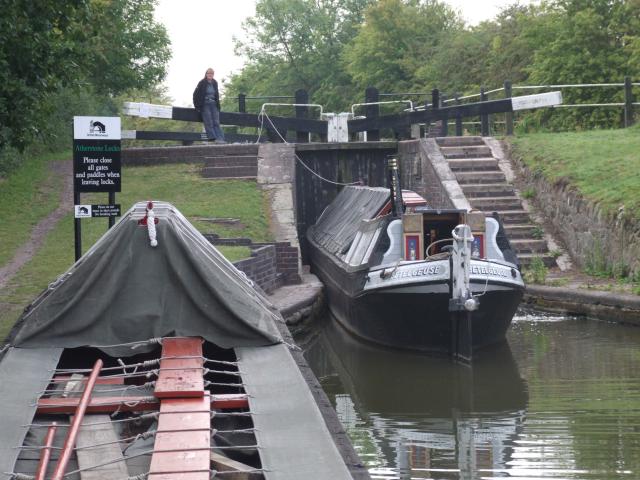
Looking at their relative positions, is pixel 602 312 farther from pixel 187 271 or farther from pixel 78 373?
pixel 78 373

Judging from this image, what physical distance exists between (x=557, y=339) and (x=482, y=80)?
24.9 metres

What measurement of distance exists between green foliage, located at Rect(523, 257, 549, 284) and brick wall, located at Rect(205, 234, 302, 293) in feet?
11.8

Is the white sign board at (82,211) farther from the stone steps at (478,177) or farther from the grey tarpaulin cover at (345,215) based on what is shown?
the stone steps at (478,177)

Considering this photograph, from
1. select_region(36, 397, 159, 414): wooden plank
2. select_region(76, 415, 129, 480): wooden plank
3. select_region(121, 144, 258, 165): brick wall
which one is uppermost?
select_region(121, 144, 258, 165): brick wall

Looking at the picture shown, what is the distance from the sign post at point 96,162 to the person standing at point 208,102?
1105 cm

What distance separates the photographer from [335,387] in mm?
11977

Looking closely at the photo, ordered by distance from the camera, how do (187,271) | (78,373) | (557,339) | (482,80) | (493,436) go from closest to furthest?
(78,373) → (187,271) → (493,436) → (557,339) → (482,80)

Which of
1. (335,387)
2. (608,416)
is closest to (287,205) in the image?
(335,387)

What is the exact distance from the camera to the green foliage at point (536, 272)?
56.2 feet

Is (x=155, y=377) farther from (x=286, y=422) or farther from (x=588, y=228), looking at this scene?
(x=588, y=228)

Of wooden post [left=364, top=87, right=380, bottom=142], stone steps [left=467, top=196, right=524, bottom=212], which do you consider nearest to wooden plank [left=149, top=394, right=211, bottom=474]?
stone steps [left=467, top=196, right=524, bottom=212]

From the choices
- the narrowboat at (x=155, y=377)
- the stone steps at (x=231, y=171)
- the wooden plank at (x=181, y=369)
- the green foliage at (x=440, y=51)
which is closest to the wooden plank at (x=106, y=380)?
the narrowboat at (x=155, y=377)

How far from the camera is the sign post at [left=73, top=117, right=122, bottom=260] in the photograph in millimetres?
12906

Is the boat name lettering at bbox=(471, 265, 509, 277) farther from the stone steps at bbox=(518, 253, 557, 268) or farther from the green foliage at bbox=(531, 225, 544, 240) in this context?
the green foliage at bbox=(531, 225, 544, 240)
